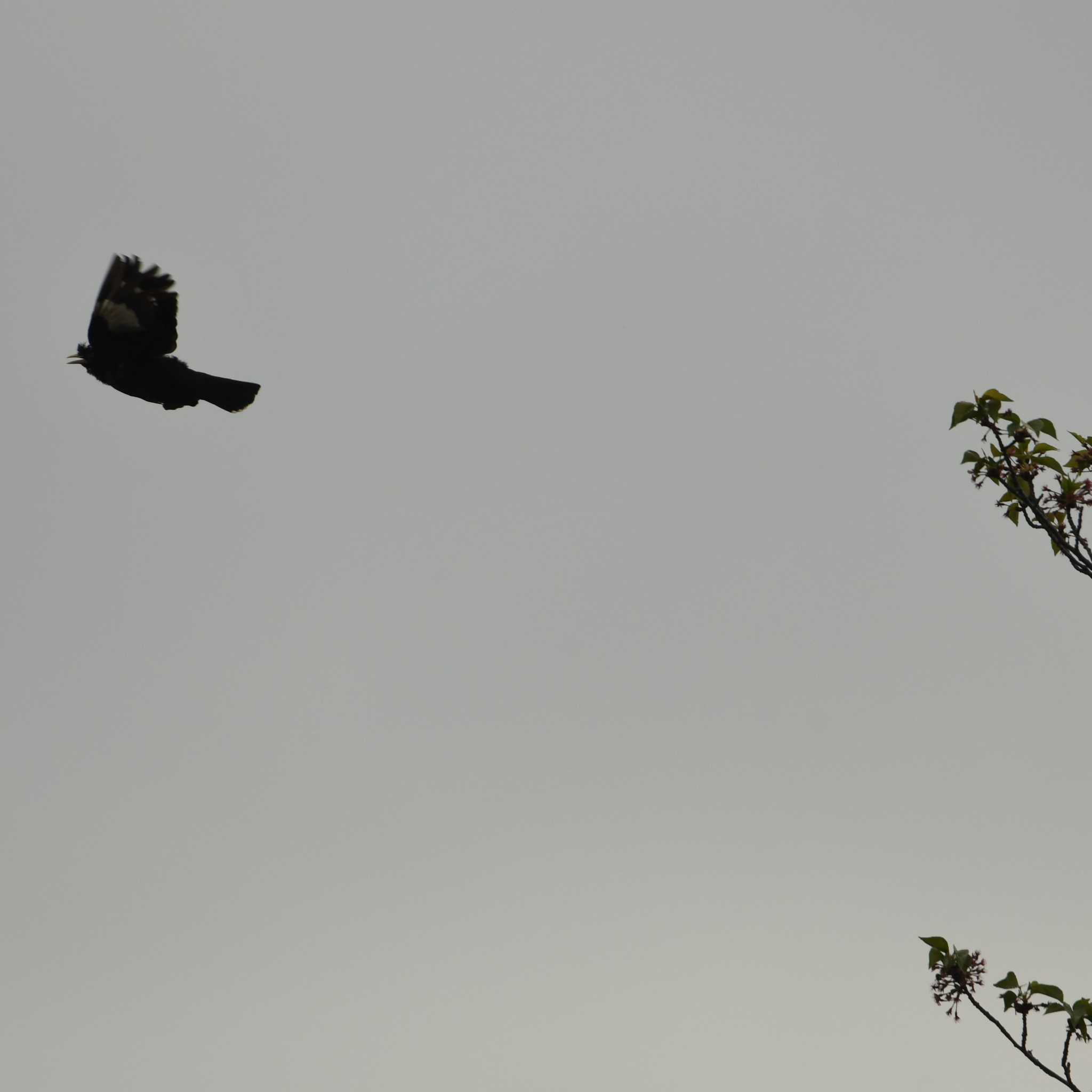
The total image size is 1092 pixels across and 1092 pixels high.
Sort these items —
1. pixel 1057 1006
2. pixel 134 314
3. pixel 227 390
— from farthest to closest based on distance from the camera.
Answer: pixel 227 390 → pixel 134 314 → pixel 1057 1006

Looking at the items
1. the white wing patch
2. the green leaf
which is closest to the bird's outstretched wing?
the white wing patch

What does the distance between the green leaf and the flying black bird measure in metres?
8.53

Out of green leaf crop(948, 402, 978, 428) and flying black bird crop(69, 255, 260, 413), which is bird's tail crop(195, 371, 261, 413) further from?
green leaf crop(948, 402, 978, 428)

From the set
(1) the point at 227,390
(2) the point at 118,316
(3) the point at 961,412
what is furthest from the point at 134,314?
(3) the point at 961,412

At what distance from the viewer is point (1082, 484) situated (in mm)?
7520

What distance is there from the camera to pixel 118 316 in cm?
1280

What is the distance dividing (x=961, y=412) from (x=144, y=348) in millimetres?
9295

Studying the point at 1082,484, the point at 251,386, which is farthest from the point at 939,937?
the point at 251,386

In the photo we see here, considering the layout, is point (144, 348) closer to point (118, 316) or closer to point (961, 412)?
point (118, 316)

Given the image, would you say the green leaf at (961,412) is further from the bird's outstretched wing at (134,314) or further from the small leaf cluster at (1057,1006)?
the bird's outstretched wing at (134,314)

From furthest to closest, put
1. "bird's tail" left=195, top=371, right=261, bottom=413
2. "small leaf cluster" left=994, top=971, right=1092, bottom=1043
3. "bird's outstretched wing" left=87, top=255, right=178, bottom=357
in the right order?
1. "bird's tail" left=195, top=371, right=261, bottom=413
2. "bird's outstretched wing" left=87, top=255, right=178, bottom=357
3. "small leaf cluster" left=994, top=971, right=1092, bottom=1043

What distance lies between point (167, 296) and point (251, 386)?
1472mm

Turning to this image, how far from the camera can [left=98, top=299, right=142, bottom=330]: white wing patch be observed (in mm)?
12695

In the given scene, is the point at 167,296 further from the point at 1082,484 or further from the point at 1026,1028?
the point at 1026,1028
